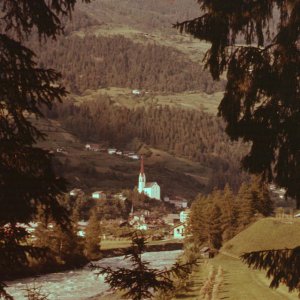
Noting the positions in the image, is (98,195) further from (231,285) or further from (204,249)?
(231,285)

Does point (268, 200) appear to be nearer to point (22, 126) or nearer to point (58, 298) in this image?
point (58, 298)

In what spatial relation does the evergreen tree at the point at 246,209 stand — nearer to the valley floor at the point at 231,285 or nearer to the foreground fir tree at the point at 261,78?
the valley floor at the point at 231,285

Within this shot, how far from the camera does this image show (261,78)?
9.56 meters

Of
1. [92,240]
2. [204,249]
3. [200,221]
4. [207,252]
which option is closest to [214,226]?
[200,221]

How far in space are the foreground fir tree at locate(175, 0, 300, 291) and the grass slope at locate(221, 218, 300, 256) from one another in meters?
56.9

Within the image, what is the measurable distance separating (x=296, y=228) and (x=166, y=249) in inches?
1560

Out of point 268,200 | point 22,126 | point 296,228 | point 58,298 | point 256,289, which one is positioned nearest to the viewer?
point 22,126

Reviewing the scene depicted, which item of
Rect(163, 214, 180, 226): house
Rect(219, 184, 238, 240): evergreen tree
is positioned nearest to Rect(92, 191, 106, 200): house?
Rect(163, 214, 180, 226): house

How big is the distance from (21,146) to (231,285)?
141 ft

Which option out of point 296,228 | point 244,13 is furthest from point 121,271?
point 296,228

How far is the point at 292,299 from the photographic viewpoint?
3747 centimetres

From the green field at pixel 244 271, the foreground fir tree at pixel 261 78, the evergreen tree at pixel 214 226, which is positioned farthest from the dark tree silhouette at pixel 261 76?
the evergreen tree at pixel 214 226

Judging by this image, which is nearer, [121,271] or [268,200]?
[121,271]

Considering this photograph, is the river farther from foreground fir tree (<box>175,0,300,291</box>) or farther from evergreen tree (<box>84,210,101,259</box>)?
foreground fir tree (<box>175,0,300,291</box>)
